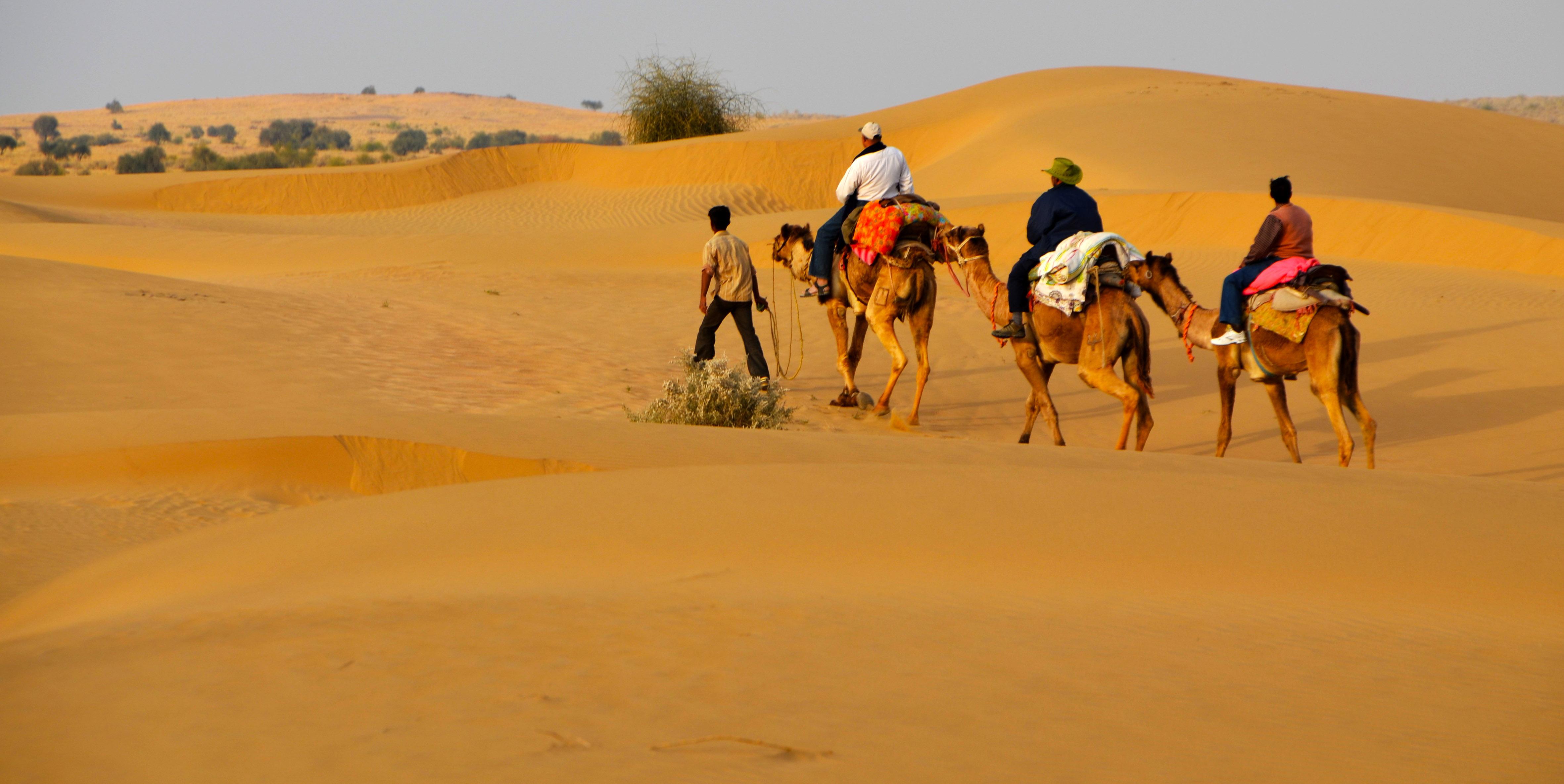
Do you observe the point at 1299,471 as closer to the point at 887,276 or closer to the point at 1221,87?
the point at 887,276

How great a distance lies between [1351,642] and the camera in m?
3.80

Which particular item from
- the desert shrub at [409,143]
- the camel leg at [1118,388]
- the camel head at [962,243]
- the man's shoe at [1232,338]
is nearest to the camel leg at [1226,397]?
the man's shoe at [1232,338]

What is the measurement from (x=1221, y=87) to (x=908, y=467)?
35.0m

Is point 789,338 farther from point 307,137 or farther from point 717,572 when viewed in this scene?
point 307,137

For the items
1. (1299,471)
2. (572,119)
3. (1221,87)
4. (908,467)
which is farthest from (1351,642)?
(572,119)

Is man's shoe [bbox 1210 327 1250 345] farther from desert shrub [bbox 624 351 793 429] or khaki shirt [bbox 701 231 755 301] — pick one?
khaki shirt [bbox 701 231 755 301]

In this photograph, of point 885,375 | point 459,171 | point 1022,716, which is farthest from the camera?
point 459,171

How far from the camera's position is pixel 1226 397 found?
10273 mm

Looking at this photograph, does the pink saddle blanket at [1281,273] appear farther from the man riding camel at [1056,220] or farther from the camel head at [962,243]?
the camel head at [962,243]

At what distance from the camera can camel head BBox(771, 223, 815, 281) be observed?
1289 cm

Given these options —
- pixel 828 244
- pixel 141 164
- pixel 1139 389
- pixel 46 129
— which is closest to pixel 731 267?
pixel 828 244

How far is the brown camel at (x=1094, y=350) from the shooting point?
31.6ft

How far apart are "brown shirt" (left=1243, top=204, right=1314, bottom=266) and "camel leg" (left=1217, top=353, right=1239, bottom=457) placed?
95 centimetres

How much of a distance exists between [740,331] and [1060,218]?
357 cm
